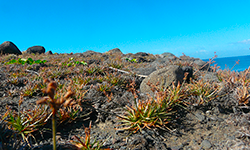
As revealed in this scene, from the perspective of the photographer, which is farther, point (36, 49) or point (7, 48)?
point (36, 49)

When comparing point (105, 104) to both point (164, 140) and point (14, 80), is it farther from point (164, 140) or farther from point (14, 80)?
point (14, 80)

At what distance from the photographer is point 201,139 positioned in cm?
288

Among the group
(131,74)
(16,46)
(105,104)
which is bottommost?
(105,104)

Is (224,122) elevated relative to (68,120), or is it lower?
lower

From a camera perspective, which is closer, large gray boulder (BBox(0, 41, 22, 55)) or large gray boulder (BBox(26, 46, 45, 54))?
large gray boulder (BBox(0, 41, 22, 55))

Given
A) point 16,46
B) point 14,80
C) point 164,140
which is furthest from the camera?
point 16,46

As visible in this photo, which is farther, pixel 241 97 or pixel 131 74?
pixel 131 74

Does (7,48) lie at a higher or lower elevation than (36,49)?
lower

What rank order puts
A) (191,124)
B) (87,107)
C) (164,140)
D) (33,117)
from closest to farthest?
(164,140) → (33,117) → (191,124) → (87,107)

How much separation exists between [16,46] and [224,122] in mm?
26361

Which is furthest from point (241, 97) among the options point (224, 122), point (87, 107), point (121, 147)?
point (87, 107)

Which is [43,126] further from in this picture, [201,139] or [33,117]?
[201,139]

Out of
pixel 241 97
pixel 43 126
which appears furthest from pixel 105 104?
pixel 241 97

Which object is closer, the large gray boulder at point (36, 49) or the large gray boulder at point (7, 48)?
the large gray boulder at point (7, 48)
